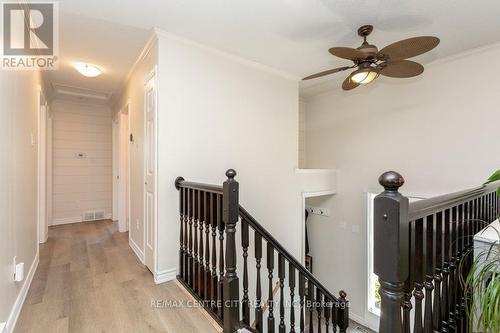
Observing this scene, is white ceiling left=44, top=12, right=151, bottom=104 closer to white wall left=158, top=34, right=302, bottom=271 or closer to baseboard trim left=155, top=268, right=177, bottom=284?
white wall left=158, top=34, right=302, bottom=271

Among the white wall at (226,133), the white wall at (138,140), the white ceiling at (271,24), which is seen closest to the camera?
the white ceiling at (271,24)

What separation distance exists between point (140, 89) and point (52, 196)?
322 cm

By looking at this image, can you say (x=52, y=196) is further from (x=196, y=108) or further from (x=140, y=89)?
(x=196, y=108)

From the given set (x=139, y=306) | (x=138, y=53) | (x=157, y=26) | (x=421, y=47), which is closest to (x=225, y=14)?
(x=157, y=26)

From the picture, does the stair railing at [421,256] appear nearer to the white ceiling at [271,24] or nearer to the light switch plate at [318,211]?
Result: the white ceiling at [271,24]

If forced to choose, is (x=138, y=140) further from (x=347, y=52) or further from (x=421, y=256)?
(x=421, y=256)

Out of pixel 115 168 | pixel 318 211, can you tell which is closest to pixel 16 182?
pixel 115 168

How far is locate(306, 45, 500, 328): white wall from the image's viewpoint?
3088mm

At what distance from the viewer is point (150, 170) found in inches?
108

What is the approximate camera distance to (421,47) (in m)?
1.95

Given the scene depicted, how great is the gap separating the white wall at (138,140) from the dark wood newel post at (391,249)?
2.58 metres

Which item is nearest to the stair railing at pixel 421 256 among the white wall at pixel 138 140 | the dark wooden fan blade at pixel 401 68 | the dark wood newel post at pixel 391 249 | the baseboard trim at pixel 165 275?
the dark wood newel post at pixel 391 249

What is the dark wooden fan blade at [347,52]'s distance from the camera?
80.8 inches

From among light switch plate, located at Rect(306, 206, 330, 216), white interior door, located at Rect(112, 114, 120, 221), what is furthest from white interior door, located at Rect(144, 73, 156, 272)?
light switch plate, located at Rect(306, 206, 330, 216)
